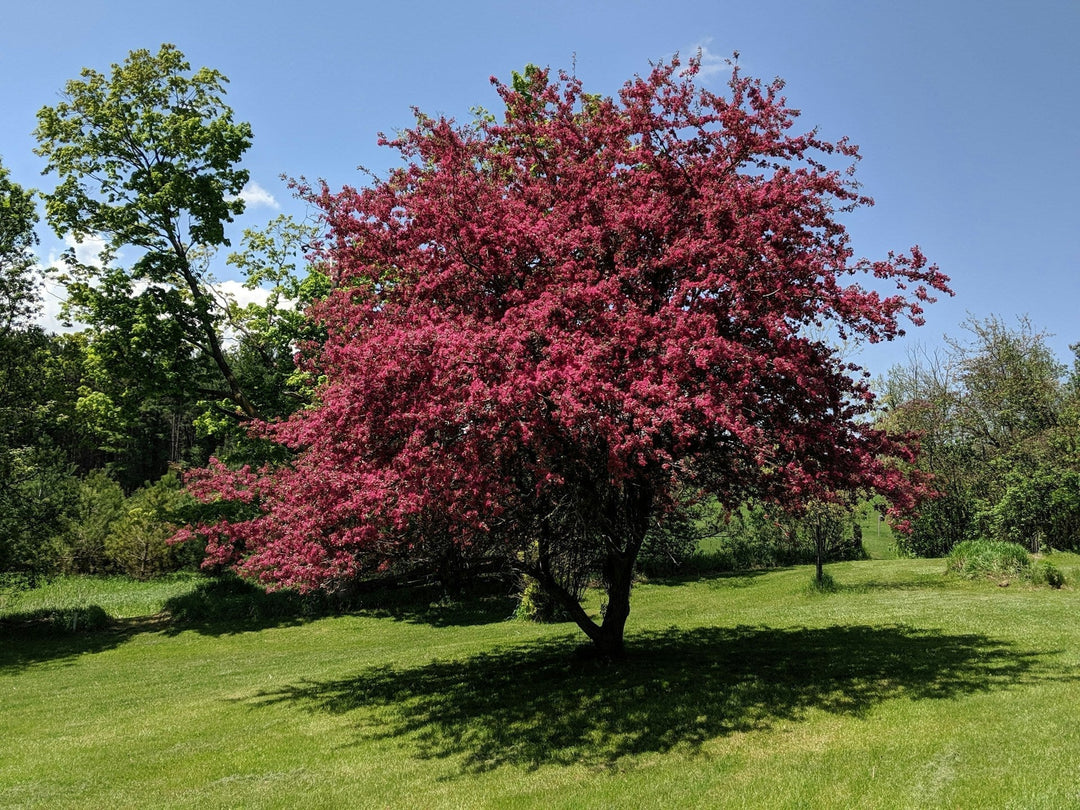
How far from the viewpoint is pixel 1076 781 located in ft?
20.8

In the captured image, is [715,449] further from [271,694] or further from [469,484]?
[271,694]

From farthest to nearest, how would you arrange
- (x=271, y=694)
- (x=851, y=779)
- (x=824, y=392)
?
(x=271, y=694) < (x=824, y=392) < (x=851, y=779)

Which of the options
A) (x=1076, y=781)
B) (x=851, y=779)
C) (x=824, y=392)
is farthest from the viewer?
(x=824, y=392)

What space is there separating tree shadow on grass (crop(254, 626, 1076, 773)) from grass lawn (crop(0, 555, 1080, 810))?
54mm

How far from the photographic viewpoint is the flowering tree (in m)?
8.82

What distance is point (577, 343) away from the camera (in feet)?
29.4

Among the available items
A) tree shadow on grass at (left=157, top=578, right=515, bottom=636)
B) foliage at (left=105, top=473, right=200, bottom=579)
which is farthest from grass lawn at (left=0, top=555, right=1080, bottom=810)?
foliage at (left=105, top=473, right=200, bottom=579)

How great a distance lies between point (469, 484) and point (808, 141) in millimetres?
7710

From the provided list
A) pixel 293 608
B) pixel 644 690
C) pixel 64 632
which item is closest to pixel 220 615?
pixel 293 608

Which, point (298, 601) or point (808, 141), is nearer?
point (808, 141)

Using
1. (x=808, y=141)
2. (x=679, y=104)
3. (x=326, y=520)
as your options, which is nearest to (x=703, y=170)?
(x=679, y=104)

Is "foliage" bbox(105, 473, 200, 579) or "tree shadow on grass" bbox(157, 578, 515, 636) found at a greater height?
"foliage" bbox(105, 473, 200, 579)

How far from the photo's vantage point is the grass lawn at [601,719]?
722 cm

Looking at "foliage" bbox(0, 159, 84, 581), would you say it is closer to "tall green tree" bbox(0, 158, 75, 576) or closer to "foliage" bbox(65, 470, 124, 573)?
"tall green tree" bbox(0, 158, 75, 576)
